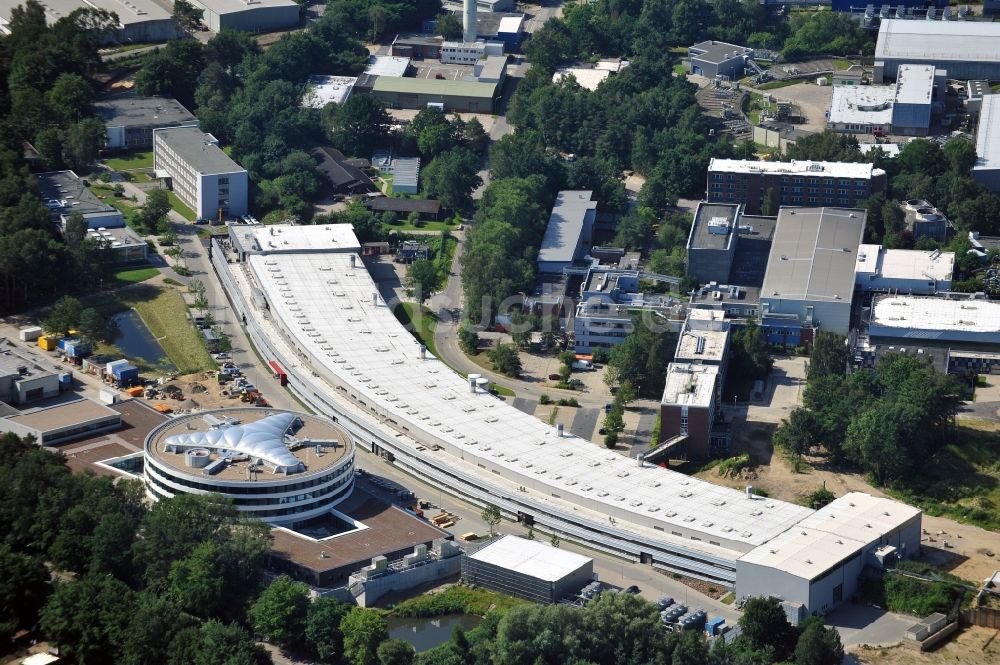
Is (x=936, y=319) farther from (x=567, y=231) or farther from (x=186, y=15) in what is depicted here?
(x=186, y=15)

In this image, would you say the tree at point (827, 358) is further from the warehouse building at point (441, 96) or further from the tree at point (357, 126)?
the warehouse building at point (441, 96)

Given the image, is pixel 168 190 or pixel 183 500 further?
pixel 168 190

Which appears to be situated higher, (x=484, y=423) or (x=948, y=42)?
(x=948, y=42)

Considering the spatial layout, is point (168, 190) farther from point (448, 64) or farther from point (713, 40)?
point (713, 40)

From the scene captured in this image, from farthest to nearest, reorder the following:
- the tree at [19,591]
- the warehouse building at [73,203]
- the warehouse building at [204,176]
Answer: the warehouse building at [204,176], the warehouse building at [73,203], the tree at [19,591]

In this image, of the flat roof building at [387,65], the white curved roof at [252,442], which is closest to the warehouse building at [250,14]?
the flat roof building at [387,65]

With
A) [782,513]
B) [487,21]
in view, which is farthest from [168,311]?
[487,21]

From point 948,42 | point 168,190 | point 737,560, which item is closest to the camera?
point 737,560
